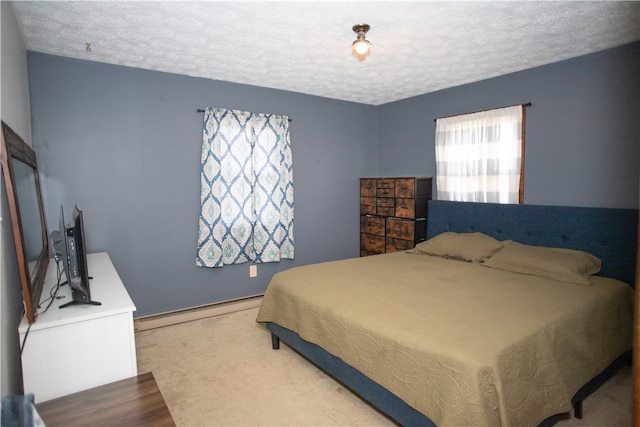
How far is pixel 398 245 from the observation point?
166 inches

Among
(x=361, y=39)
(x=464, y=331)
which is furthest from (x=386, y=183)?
(x=464, y=331)

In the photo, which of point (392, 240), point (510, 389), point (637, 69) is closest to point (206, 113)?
point (392, 240)

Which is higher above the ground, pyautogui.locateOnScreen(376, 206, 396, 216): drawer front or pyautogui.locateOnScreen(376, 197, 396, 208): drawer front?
pyautogui.locateOnScreen(376, 197, 396, 208): drawer front

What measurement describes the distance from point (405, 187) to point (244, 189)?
5.88 feet

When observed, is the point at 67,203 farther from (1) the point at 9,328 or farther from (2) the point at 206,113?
(1) the point at 9,328

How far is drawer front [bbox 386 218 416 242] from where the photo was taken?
4062 mm

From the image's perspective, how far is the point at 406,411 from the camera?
1.76 meters

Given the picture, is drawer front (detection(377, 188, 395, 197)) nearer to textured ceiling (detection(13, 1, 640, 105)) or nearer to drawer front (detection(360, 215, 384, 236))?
drawer front (detection(360, 215, 384, 236))

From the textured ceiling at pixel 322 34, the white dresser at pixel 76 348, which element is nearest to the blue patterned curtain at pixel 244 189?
the textured ceiling at pixel 322 34

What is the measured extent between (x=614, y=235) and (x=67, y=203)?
440 cm

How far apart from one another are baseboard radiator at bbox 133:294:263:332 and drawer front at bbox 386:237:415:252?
1.63 meters

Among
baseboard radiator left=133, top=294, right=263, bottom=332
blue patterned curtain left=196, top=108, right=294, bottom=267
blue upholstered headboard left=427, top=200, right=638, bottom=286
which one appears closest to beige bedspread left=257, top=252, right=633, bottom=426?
blue upholstered headboard left=427, top=200, right=638, bottom=286

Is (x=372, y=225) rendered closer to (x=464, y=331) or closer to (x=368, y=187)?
(x=368, y=187)

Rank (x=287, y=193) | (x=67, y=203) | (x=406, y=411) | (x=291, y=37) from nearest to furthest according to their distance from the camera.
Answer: (x=406, y=411) → (x=291, y=37) → (x=67, y=203) → (x=287, y=193)
